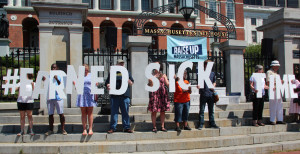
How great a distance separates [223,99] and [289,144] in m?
2.40

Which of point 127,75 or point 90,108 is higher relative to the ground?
point 127,75

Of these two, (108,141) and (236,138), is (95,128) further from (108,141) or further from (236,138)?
(236,138)

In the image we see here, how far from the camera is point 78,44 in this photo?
29.2 ft

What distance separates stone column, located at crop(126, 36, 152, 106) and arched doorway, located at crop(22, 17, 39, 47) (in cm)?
3302

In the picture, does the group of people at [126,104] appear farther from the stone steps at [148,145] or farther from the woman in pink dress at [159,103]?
the stone steps at [148,145]

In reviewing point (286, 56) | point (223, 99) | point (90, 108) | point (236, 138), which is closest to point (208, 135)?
point (236, 138)

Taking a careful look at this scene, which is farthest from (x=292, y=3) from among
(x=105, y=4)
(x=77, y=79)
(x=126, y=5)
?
(x=77, y=79)

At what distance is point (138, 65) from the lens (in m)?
9.32

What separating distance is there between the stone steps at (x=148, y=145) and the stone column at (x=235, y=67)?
3.35m

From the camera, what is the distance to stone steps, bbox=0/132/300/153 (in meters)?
6.20

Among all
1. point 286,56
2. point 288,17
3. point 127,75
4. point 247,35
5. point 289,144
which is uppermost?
point 247,35

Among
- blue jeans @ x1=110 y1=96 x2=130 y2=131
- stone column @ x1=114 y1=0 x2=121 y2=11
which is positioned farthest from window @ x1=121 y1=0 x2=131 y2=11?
blue jeans @ x1=110 y1=96 x2=130 y2=131

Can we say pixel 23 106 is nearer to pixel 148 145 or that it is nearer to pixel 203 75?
pixel 148 145

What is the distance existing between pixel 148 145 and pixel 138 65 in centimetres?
360
